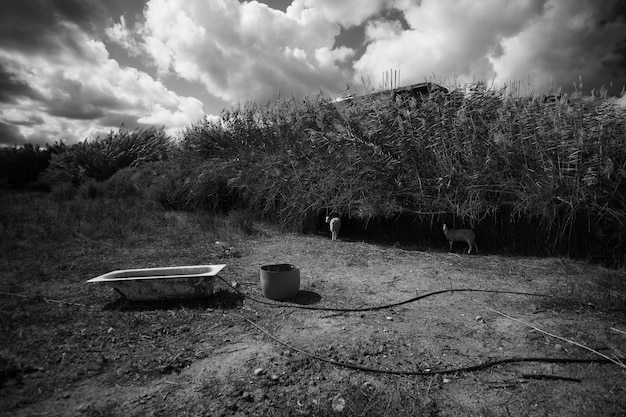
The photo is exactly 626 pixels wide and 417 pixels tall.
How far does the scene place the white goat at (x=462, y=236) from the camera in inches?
183

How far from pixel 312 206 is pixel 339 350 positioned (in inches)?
141

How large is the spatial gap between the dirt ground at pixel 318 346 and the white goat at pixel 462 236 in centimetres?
81

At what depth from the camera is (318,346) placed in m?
2.29

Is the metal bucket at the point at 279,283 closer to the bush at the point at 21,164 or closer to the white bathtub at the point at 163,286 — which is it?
the white bathtub at the point at 163,286

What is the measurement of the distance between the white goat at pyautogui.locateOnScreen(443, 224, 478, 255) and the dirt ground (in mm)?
810

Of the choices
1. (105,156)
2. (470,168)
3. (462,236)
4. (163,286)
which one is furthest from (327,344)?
(105,156)

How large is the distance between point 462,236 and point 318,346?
317 centimetres

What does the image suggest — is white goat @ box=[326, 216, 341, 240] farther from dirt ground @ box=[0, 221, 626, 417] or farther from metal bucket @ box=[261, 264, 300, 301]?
metal bucket @ box=[261, 264, 300, 301]

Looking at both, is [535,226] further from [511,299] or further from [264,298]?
[264,298]

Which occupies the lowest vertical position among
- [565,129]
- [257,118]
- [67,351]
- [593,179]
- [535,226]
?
[67,351]

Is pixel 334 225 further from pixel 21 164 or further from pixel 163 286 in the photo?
pixel 21 164

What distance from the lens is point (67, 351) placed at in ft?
7.16

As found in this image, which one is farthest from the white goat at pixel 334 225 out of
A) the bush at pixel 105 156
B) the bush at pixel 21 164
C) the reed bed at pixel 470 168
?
the bush at pixel 21 164

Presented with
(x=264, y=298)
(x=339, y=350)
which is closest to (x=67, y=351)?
(x=264, y=298)
